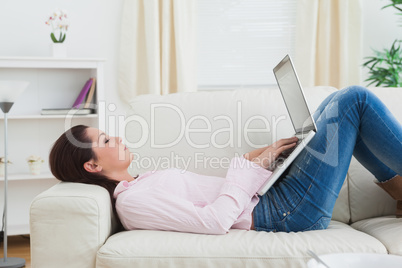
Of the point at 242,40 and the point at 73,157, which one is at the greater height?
the point at 242,40

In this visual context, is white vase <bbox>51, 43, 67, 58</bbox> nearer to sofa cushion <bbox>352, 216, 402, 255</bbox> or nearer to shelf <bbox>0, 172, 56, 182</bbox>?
shelf <bbox>0, 172, 56, 182</bbox>

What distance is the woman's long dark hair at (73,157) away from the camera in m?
1.81

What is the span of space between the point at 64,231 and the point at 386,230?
115 cm

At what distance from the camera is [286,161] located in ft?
5.63

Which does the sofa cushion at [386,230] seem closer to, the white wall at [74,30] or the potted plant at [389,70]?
the potted plant at [389,70]

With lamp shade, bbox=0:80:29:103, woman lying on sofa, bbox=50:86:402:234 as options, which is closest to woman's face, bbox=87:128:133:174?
woman lying on sofa, bbox=50:86:402:234

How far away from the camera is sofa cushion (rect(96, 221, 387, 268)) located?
5.05 ft

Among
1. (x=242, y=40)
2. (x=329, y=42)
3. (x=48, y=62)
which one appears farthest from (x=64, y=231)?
(x=329, y=42)

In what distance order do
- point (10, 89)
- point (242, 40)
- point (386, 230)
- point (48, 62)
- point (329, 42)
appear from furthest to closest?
point (242, 40)
point (329, 42)
point (48, 62)
point (10, 89)
point (386, 230)

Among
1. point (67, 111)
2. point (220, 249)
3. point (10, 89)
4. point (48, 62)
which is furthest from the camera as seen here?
point (67, 111)

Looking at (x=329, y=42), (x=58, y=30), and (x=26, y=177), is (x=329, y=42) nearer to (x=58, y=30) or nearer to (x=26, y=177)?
(x=58, y=30)

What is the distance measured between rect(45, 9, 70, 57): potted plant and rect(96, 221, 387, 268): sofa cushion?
6.25 ft

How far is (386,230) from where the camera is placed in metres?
1.77

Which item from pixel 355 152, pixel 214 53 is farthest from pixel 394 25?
pixel 355 152
